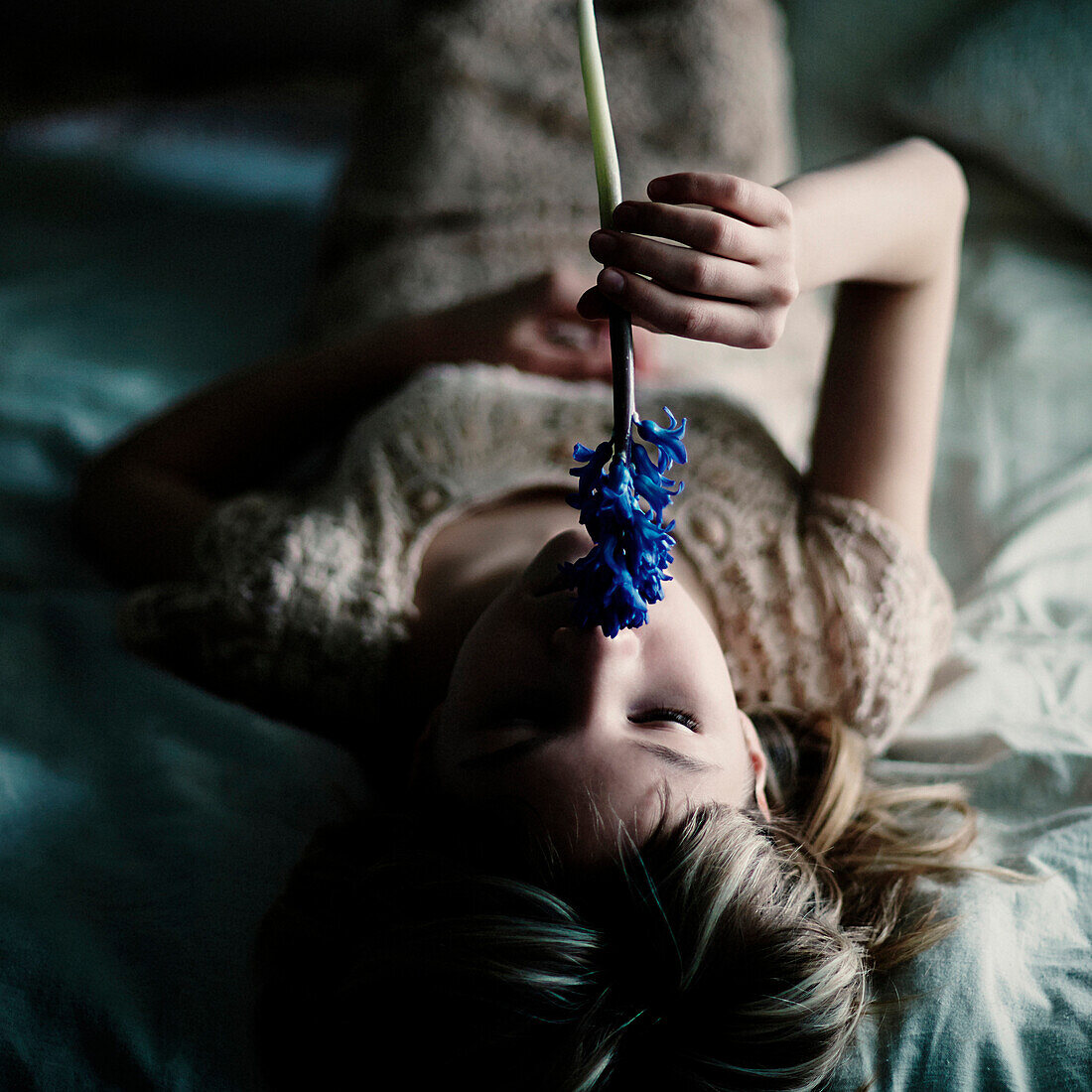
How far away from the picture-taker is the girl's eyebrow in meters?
0.65

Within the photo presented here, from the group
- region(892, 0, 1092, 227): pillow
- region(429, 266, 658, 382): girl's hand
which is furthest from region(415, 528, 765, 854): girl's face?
region(892, 0, 1092, 227): pillow

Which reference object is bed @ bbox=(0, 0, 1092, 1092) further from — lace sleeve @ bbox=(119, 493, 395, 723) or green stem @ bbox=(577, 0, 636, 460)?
green stem @ bbox=(577, 0, 636, 460)

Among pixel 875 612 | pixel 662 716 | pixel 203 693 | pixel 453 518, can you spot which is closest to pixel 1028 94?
pixel 875 612

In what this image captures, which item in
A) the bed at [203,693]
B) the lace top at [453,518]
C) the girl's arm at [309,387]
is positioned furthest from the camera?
the girl's arm at [309,387]

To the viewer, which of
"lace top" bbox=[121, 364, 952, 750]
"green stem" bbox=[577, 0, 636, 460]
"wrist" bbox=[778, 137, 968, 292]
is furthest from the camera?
"lace top" bbox=[121, 364, 952, 750]

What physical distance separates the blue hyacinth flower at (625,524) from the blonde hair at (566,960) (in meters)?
0.17

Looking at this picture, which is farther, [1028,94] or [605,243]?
[1028,94]

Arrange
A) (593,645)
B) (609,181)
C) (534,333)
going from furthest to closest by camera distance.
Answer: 1. (534,333)
2. (593,645)
3. (609,181)

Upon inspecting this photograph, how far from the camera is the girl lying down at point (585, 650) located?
590mm

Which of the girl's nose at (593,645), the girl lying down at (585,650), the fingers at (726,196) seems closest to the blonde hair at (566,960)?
the girl lying down at (585,650)

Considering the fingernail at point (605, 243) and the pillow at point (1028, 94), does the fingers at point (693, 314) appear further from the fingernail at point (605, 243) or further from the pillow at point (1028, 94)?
the pillow at point (1028, 94)

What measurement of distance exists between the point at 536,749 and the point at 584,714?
4 centimetres

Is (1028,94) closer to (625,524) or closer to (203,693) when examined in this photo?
(625,524)

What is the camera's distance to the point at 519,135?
1.35m
